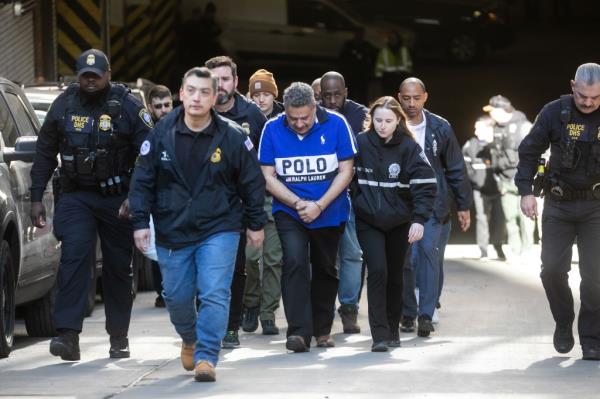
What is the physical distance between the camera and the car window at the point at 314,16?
34188mm

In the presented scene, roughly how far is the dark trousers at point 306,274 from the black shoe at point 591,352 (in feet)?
5.70

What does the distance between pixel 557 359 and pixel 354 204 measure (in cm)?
169

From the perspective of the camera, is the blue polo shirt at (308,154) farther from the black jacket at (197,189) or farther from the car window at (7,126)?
the car window at (7,126)

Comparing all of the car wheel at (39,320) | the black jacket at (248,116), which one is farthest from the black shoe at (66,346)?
the black jacket at (248,116)

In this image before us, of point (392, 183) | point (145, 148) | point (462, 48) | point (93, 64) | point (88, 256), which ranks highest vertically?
point (462, 48)

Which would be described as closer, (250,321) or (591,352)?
(591,352)

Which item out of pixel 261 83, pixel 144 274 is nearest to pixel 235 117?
pixel 261 83

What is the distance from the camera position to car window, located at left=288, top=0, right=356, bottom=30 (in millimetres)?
34188

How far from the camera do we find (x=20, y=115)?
11758mm

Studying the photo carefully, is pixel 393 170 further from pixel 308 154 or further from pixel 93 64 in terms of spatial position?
pixel 93 64

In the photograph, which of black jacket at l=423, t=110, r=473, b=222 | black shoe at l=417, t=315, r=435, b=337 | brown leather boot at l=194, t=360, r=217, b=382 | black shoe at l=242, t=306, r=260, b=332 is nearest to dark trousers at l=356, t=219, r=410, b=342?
black shoe at l=417, t=315, r=435, b=337

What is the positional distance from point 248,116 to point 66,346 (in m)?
2.28

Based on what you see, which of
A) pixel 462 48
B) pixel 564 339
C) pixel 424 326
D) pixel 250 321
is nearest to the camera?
pixel 564 339

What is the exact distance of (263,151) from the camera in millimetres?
A: 10922
